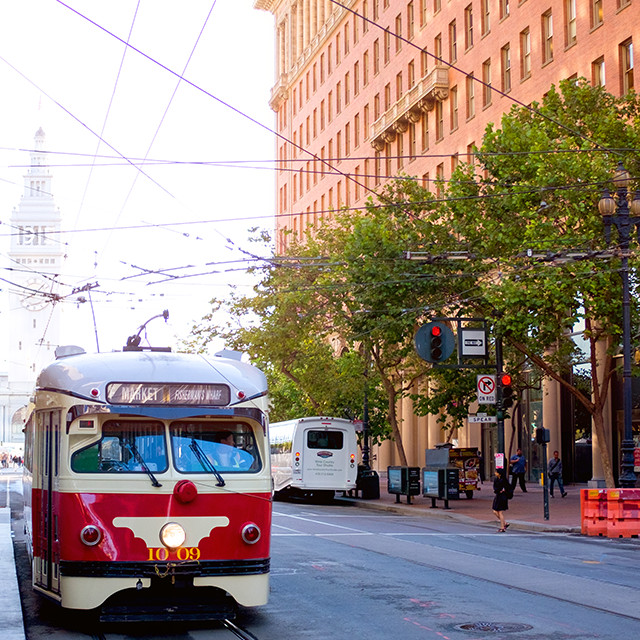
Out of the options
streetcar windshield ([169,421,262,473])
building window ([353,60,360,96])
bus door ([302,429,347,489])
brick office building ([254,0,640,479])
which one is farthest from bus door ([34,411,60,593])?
building window ([353,60,360,96])

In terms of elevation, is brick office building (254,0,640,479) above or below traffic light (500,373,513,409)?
above

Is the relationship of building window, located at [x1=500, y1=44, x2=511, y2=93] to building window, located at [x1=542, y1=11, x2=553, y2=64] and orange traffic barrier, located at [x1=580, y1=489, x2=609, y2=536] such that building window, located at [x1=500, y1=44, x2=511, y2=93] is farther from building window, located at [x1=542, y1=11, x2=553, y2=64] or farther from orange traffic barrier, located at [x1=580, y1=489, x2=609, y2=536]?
orange traffic barrier, located at [x1=580, y1=489, x2=609, y2=536]

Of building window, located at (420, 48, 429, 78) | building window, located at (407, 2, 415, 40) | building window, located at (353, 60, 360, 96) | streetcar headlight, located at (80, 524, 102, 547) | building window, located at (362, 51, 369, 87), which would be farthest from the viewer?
building window, located at (353, 60, 360, 96)

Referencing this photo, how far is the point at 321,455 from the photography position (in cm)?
3866

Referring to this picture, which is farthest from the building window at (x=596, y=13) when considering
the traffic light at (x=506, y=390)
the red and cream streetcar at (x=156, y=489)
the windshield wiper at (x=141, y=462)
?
the windshield wiper at (x=141, y=462)

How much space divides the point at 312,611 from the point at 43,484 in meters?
3.22

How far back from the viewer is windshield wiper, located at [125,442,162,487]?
1071 centimetres

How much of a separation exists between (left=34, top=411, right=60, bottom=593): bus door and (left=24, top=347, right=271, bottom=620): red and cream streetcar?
0.07ft

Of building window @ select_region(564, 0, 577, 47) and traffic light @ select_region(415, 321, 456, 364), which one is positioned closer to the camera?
traffic light @ select_region(415, 321, 456, 364)

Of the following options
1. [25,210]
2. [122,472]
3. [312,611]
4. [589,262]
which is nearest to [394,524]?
[589,262]

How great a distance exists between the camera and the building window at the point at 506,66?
155 ft

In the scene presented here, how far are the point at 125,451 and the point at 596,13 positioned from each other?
33766 millimetres

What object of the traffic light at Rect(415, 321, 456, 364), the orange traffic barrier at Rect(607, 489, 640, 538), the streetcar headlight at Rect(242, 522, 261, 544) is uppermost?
the traffic light at Rect(415, 321, 456, 364)

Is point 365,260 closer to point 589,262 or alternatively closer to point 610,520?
point 589,262
